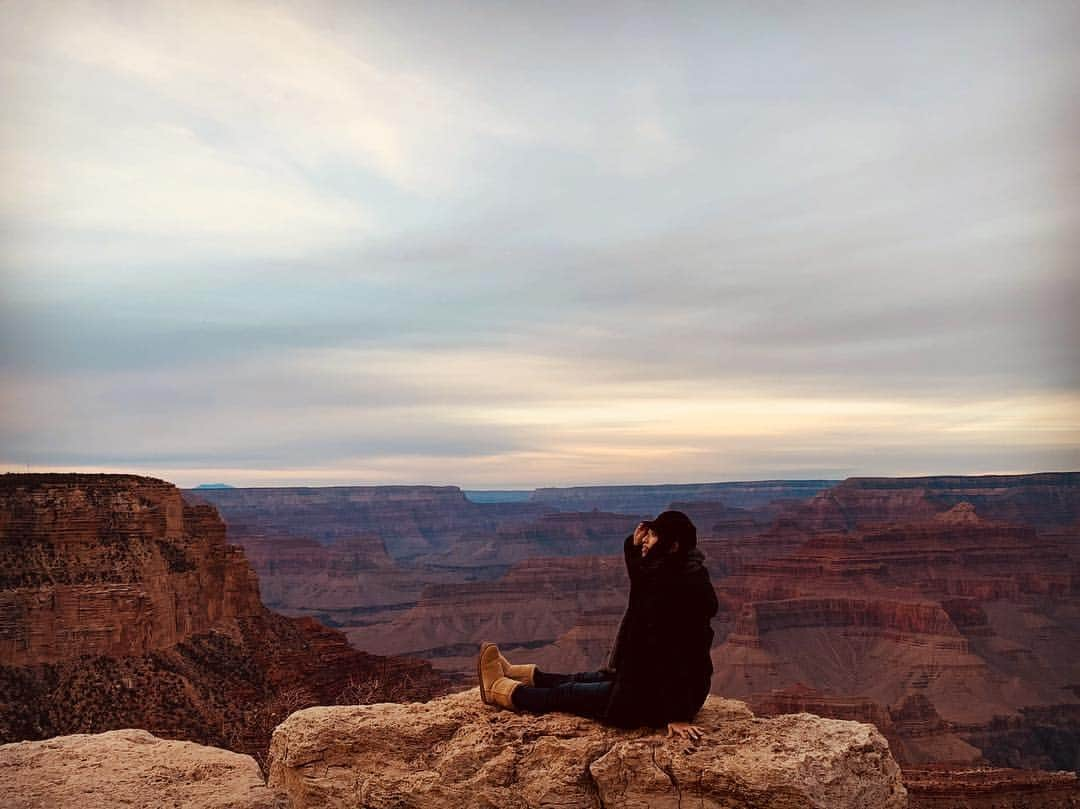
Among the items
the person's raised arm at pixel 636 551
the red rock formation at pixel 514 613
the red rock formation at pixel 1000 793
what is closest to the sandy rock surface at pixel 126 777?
the person's raised arm at pixel 636 551

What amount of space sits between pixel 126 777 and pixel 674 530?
3.90m

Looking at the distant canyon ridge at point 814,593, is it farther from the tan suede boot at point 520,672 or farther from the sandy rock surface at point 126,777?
the sandy rock surface at point 126,777

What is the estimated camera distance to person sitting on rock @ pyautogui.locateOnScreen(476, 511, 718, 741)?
23.3 ft

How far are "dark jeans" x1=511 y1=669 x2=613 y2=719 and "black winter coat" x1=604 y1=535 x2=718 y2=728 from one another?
13cm

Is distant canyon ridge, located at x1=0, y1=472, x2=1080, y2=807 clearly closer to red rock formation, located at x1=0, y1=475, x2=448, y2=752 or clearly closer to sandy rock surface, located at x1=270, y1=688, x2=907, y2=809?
red rock formation, located at x1=0, y1=475, x2=448, y2=752

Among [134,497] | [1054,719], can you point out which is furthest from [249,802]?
[1054,719]

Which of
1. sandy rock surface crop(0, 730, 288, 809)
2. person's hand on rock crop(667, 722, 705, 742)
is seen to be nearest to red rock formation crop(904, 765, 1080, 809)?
person's hand on rock crop(667, 722, 705, 742)

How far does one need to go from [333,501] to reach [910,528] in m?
83.1

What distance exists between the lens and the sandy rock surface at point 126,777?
612 centimetres

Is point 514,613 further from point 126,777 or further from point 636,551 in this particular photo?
point 126,777

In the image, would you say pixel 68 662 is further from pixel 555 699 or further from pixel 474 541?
pixel 474 541

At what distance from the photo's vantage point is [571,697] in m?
7.39

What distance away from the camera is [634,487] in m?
156

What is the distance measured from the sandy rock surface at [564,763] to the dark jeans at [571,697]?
0.26 ft
